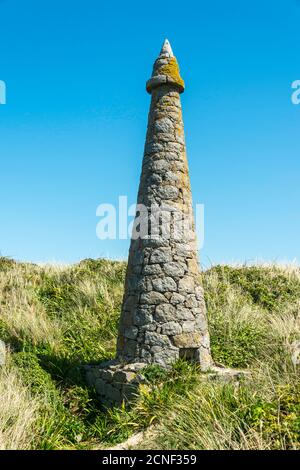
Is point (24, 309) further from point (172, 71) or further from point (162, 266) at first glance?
point (172, 71)

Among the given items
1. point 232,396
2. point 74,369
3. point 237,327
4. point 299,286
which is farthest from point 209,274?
point 232,396

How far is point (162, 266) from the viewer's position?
313 inches

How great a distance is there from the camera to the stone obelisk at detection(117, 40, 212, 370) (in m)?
7.76

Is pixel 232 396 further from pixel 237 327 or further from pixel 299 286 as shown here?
pixel 299 286

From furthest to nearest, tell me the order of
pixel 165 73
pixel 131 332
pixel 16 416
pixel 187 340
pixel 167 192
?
pixel 165 73
pixel 167 192
pixel 131 332
pixel 187 340
pixel 16 416

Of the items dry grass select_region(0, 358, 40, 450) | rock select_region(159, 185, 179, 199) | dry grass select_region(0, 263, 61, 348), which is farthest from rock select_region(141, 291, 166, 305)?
dry grass select_region(0, 263, 61, 348)

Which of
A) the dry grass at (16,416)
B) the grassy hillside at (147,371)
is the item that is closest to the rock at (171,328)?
the grassy hillside at (147,371)

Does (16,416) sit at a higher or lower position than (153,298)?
lower

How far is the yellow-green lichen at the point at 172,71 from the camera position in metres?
8.45

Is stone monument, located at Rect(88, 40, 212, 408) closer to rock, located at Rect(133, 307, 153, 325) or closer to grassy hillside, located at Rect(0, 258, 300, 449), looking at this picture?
rock, located at Rect(133, 307, 153, 325)

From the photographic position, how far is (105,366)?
8.30 m

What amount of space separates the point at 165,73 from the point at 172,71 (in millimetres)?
134

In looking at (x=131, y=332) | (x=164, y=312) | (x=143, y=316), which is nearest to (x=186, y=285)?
(x=164, y=312)
